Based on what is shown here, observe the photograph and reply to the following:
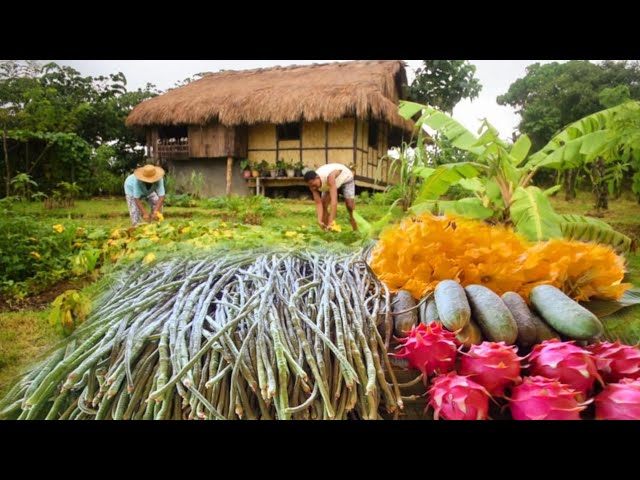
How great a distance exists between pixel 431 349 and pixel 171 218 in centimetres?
116

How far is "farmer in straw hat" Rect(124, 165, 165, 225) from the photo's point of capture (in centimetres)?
175

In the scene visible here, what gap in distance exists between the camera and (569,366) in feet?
3.33

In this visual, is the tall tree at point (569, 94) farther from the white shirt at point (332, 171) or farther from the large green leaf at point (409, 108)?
the white shirt at point (332, 171)

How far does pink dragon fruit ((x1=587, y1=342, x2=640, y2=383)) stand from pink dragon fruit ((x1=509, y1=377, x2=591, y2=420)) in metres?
0.13

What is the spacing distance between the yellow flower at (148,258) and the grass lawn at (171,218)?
7.0 inches

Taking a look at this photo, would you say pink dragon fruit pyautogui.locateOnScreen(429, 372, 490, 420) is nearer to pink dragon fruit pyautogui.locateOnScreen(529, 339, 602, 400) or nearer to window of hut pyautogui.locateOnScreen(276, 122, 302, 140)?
pink dragon fruit pyautogui.locateOnScreen(529, 339, 602, 400)

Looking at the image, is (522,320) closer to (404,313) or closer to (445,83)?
(404,313)

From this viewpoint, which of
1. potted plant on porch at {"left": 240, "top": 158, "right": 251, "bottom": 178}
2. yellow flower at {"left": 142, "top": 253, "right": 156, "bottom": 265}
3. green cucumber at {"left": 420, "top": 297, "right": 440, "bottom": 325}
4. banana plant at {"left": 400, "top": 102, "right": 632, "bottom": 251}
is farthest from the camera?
potted plant on porch at {"left": 240, "top": 158, "right": 251, "bottom": 178}

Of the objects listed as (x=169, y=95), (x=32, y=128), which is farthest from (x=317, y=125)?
(x=32, y=128)

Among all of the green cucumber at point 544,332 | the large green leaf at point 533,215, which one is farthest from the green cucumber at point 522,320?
the large green leaf at point 533,215

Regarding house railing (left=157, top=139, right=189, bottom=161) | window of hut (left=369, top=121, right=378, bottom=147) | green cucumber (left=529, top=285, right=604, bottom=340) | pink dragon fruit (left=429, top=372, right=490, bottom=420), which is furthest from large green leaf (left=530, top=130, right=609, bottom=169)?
house railing (left=157, top=139, right=189, bottom=161)

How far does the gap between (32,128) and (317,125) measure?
1068mm

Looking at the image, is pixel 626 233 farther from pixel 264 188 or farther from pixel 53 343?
pixel 53 343

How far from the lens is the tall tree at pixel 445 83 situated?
1.67 metres
